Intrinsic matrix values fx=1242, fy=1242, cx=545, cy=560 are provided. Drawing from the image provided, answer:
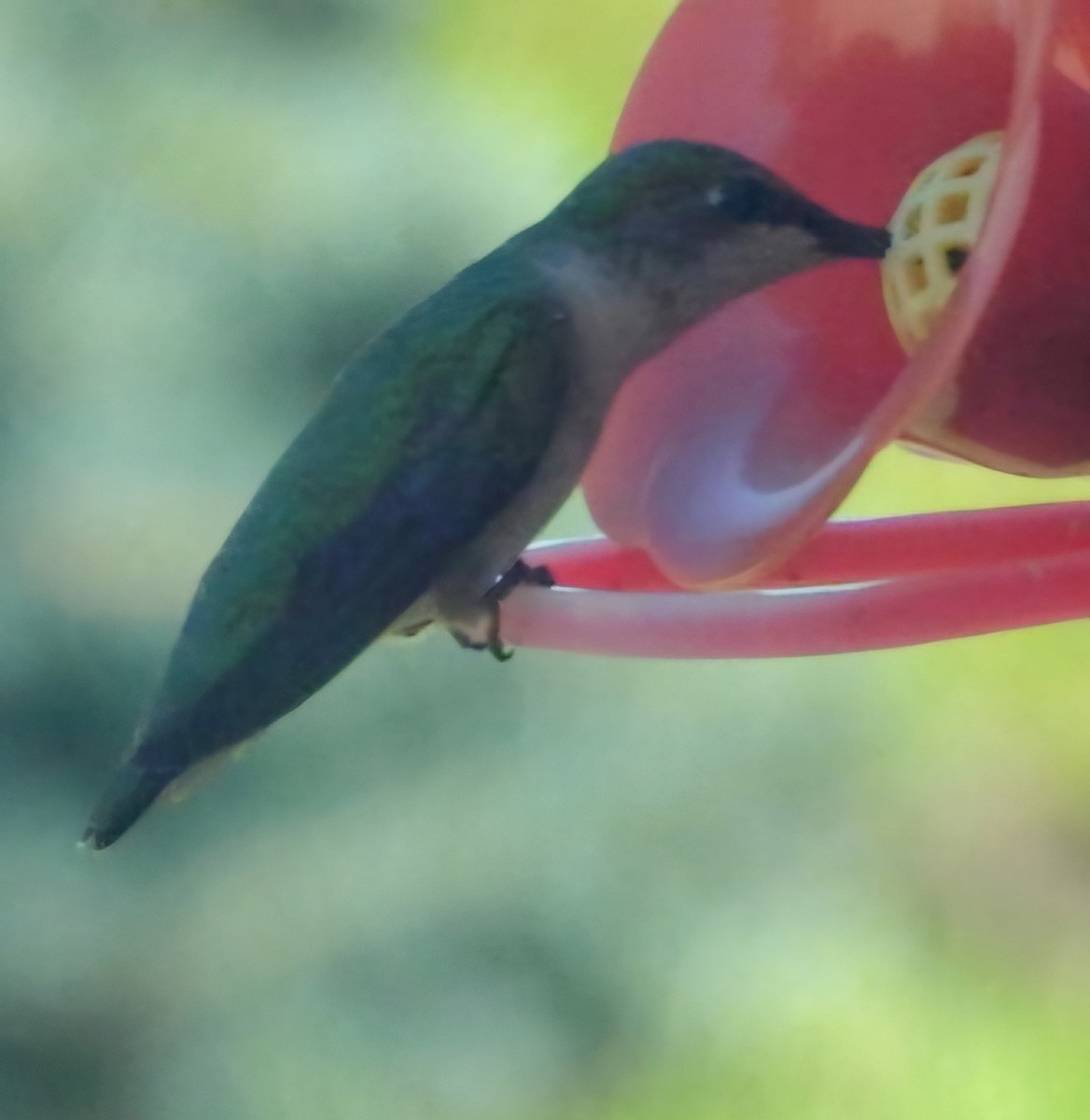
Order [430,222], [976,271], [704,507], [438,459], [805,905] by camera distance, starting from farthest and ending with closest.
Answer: [430,222] → [805,905] → [438,459] → [704,507] → [976,271]

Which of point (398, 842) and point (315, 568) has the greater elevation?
point (315, 568)

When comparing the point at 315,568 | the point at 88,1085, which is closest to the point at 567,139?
the point at 315,568

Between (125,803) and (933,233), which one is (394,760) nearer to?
(125,803)

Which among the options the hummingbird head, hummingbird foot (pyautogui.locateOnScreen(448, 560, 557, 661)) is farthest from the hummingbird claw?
the hummingbird head

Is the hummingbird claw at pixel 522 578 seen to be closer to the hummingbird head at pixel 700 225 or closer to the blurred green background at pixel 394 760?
the hummingbird head at pixel 700 225

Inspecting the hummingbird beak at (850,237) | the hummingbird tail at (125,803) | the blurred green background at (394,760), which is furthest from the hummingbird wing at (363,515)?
the blurred green background at (394,760)

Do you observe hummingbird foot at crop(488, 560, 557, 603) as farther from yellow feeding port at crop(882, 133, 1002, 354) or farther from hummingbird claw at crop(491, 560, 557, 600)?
yellow feeding port at crop(882, 133, 1002, 354)

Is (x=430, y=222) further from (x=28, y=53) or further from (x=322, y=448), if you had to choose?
(x=322, y=448)

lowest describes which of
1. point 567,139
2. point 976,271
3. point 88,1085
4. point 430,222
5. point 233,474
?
point 88,1085
